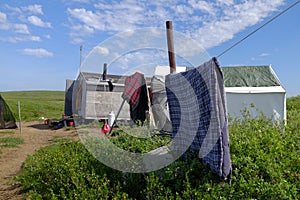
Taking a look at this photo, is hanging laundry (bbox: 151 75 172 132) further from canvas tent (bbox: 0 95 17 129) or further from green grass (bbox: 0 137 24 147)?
canvas tent (bbox: 0 95 17 129)

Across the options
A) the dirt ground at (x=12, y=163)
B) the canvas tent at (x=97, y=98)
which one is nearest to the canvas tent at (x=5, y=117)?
the canvas tent at (x=97, y=98)

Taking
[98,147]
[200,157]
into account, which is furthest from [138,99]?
[200,157]

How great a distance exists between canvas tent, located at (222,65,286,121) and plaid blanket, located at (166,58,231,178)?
4805mm

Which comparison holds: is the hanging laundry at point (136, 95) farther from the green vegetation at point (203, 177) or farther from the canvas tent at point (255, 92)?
the green vegetation at point (203, 177)

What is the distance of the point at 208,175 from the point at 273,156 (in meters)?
0.64

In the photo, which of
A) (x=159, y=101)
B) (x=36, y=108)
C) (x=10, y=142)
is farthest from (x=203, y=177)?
(x=36, y=108)

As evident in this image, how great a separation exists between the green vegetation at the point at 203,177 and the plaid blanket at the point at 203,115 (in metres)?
0.16

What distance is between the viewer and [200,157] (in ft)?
8.44

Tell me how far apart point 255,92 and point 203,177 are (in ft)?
21.9

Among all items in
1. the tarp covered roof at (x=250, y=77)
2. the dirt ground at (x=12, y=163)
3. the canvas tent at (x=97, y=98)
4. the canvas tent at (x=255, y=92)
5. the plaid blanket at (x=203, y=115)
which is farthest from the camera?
the canvas tent at (x=97, y=98)

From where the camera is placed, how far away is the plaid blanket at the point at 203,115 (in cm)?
223

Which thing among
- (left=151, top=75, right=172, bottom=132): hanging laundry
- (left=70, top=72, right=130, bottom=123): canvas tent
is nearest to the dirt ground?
(left=70, top=72, right=130, bottom=123): canvas tent

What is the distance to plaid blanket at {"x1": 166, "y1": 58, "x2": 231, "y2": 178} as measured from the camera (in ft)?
7.30

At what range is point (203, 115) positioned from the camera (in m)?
2.44
